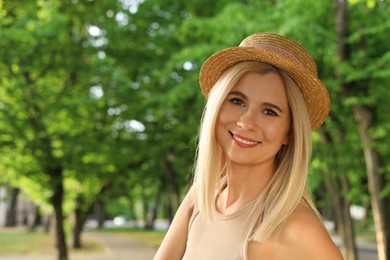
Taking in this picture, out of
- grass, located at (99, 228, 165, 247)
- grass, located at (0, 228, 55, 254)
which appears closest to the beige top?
grass, located at (0, 228, 55, 254)

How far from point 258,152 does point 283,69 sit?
0.30m

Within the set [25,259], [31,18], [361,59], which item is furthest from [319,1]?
[25,259]

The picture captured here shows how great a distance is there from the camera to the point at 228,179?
7.33 feet

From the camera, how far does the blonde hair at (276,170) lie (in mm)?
1963

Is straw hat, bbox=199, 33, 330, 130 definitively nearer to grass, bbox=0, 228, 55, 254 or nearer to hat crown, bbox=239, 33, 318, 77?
hat crown, bbox=239, 33, 318, 77

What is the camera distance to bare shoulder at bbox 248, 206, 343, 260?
1875 millimetres

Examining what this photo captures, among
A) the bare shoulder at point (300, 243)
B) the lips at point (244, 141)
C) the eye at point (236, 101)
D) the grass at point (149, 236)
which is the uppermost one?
the eye at point (236, 101)

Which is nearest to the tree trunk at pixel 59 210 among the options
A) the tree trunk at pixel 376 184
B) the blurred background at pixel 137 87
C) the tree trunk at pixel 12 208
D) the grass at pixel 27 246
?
→ the blurred background at pixel 137 87

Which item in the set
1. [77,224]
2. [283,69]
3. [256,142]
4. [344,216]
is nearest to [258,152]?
[256,142]

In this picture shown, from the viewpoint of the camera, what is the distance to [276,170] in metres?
2.14

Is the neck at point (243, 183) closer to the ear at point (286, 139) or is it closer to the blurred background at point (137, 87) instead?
the ear at point (286, 139)

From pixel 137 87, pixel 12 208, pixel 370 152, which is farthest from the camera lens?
pixel 12 208

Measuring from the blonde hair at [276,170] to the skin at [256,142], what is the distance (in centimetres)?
2

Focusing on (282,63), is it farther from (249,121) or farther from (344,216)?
(344,216)
